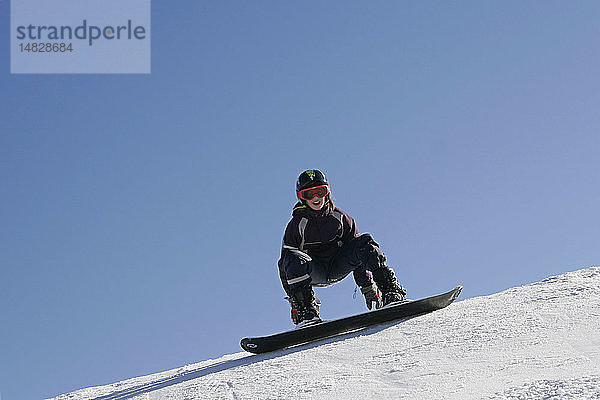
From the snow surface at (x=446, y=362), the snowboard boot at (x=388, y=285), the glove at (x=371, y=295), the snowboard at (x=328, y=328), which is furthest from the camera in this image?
the glove at (x=371, y=295)

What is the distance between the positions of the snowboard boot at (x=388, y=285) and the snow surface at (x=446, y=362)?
34 centimetres

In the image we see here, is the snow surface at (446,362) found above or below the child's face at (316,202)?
below

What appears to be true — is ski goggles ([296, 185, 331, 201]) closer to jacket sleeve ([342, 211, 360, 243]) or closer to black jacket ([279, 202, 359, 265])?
black jacket ([279, 202, 359, 265])

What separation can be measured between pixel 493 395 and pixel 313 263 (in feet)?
10.1

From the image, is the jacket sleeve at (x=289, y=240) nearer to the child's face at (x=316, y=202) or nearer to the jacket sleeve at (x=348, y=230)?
the child's face at (x=316, y=202)

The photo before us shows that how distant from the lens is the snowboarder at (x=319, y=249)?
5.52 meters

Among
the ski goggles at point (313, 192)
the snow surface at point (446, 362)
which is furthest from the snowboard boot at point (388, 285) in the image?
the ski goggles at point (313, 192)

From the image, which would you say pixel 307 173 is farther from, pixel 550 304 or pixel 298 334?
pixel 550 304

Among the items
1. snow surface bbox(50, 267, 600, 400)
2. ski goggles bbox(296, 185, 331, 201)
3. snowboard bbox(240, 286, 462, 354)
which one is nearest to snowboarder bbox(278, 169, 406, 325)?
ski goggles bbox(296, 185, 331, 201)

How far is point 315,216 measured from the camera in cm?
593

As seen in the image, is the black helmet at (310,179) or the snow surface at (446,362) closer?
the snow surface at (446,362)

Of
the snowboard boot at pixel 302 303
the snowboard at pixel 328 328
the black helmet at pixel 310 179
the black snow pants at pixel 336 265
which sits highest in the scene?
the black helmet at pixel 310 179

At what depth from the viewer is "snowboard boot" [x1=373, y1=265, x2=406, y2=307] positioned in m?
5.40

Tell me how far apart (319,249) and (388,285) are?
84cm
